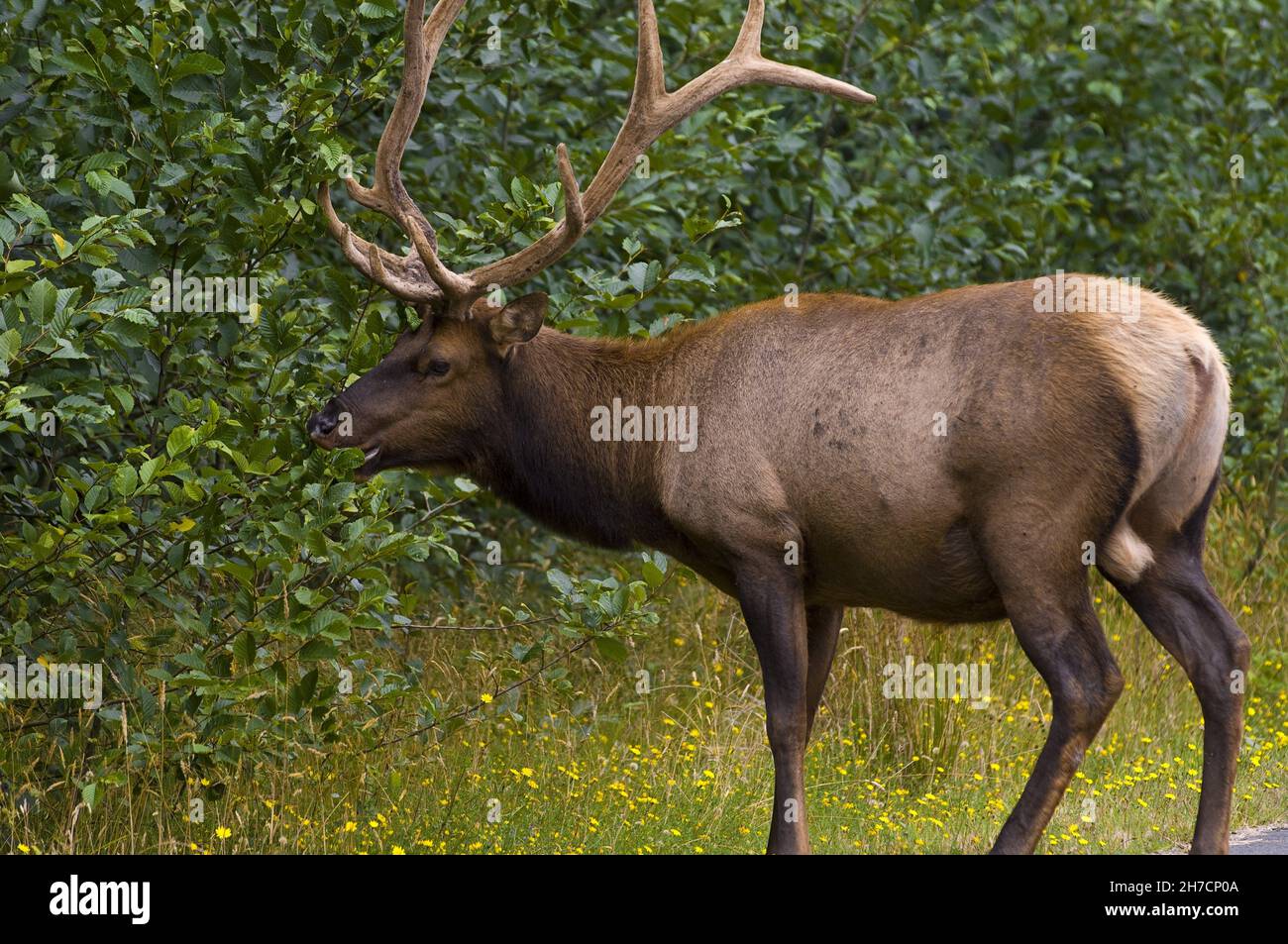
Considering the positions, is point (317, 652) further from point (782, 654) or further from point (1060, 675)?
point (1060, 675)

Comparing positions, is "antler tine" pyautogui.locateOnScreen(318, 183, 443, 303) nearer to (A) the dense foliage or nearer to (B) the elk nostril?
(A) the dense foliage

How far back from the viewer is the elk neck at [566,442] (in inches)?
261

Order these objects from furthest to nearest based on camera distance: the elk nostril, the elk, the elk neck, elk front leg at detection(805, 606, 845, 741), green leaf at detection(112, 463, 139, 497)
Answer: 1. the elk neck
2. elk front leg at detection(805, 606, 845, 741)
3. the elk nostril
4. the elk
5. green leaf at detection(112, 463, 139, 497)

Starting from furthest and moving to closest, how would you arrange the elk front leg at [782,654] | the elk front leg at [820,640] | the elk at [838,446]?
the elk front leg at [820,640]
the elk front leg at [782,654]
the elk at [838,446]

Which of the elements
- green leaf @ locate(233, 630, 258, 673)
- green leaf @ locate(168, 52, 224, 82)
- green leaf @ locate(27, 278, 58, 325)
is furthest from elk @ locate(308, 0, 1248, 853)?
green leaf @ locate(27, 278, 58, 325)

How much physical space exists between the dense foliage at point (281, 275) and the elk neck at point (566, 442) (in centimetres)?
24

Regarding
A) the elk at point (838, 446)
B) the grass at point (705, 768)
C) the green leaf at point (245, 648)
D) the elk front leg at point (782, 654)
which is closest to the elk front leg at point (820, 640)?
the elk at point (838, 446)

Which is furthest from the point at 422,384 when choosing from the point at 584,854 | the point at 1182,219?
the point at 1182,219

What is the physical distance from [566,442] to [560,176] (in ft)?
3.49

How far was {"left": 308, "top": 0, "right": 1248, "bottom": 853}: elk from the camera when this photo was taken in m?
5.58

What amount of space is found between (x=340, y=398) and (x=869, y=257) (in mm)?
3731

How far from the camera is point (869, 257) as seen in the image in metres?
9.17

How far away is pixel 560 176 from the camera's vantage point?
20.7ft

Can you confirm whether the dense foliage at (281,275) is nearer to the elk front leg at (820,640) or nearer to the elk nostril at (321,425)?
the elk nostril at (321,425)
